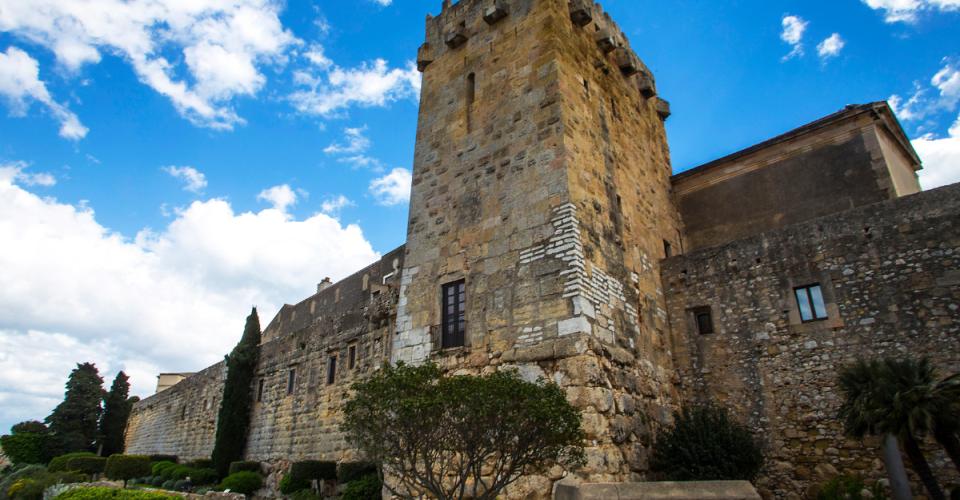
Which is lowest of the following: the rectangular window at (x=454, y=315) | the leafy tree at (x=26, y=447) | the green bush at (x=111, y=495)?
the green bush at (x=111, y=495)

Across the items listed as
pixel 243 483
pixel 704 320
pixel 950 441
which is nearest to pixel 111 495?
pixel 243 483

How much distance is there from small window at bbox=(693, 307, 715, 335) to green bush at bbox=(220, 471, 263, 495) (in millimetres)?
13543

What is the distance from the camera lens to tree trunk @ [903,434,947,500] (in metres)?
6.91

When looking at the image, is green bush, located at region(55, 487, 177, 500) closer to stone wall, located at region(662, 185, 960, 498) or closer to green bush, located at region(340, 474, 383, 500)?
green bush, located at region(340, 474, 383, 500)

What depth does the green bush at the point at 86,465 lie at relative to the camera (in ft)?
78.4

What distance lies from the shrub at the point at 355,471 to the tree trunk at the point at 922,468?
9.36 m

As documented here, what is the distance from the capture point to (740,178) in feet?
41.9

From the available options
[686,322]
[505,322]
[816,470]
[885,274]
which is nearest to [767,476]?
[816,470]

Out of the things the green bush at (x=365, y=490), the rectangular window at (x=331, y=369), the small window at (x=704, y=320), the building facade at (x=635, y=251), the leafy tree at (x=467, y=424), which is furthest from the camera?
the rectangular window at (x=331, y=369)

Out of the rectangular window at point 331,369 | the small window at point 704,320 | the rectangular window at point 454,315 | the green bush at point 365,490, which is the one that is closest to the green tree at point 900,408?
the small window at point 704,320

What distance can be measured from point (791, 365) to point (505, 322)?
4.81 m

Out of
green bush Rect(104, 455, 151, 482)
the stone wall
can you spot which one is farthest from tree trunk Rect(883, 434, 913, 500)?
green bush Rect(104, 455, 151, 482)

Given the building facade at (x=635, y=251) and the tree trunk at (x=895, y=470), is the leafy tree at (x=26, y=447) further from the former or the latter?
the tree trunk at (x=895, y=470)

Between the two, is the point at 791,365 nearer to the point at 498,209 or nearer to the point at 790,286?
the point at 790,286
